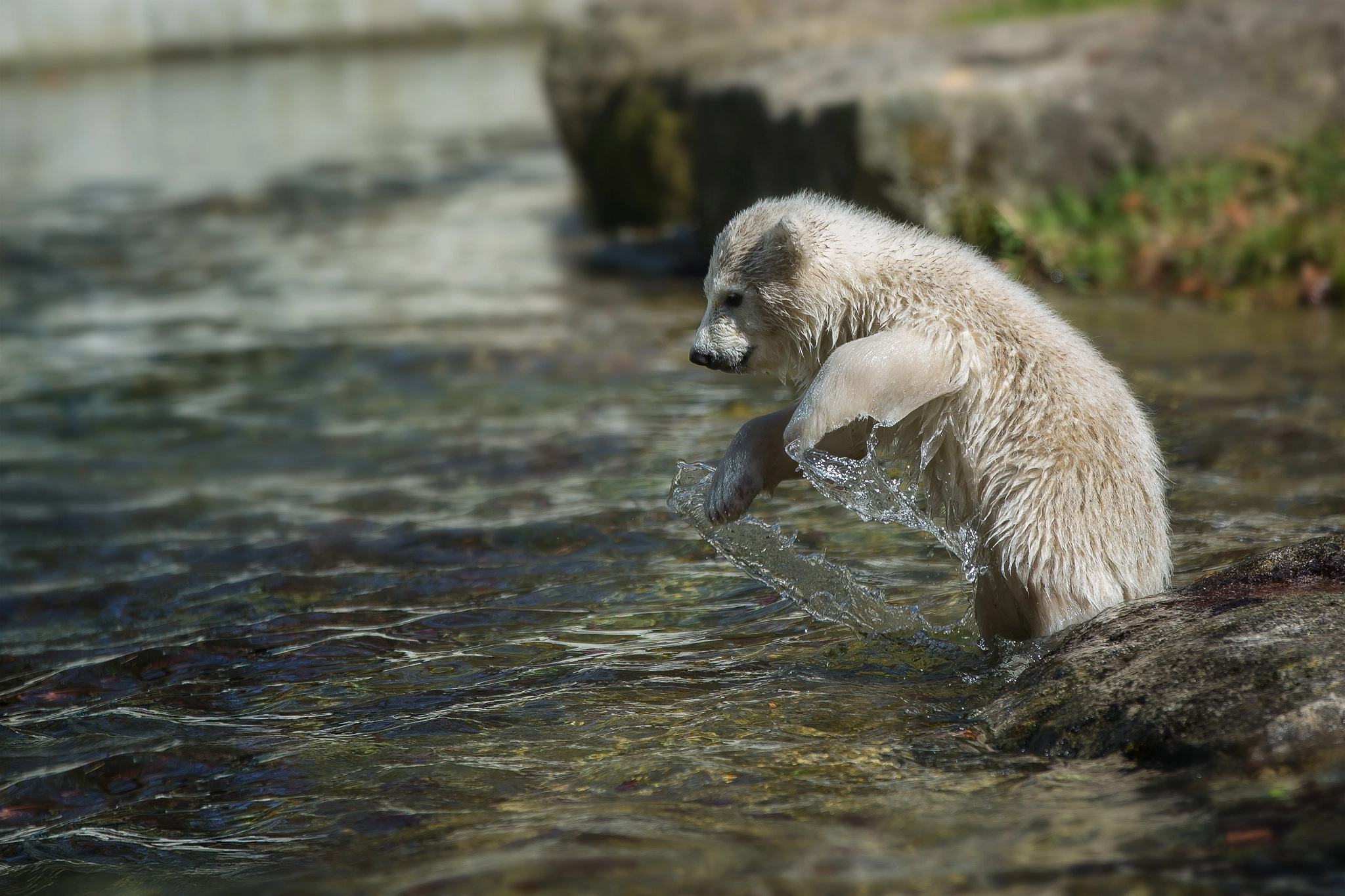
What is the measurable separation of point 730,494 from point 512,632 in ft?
3.07

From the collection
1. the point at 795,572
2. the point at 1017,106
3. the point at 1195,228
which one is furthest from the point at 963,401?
the point at 1017,106

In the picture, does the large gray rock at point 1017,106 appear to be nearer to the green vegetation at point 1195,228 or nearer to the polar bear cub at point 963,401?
the green vegetation at point 1195,228

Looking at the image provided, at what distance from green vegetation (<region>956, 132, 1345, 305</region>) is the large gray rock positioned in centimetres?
16

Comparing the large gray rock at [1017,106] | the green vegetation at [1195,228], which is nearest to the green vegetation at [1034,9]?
the large gray rock at [1017,106]

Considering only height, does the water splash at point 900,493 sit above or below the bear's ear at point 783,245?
below

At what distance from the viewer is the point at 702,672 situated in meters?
4.48

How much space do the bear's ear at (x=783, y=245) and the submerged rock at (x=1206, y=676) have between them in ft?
4.67

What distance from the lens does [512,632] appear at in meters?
5.04

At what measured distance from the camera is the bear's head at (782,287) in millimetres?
4613

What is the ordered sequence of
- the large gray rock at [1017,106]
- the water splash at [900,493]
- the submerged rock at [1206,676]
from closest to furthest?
1. the submerged rock at [1206,676]
2. the water splash at [900,493]
3. the large gray rock at [1017,106]

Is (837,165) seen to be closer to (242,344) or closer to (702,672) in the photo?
(242,344)

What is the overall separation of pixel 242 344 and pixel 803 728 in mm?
7916

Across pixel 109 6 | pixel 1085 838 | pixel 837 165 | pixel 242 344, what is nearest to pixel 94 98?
pixel 109 6

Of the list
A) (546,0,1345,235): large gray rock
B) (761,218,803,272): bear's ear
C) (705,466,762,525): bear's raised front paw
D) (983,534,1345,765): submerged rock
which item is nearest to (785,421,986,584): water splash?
(705,466,762,525): bear's raised front paw
